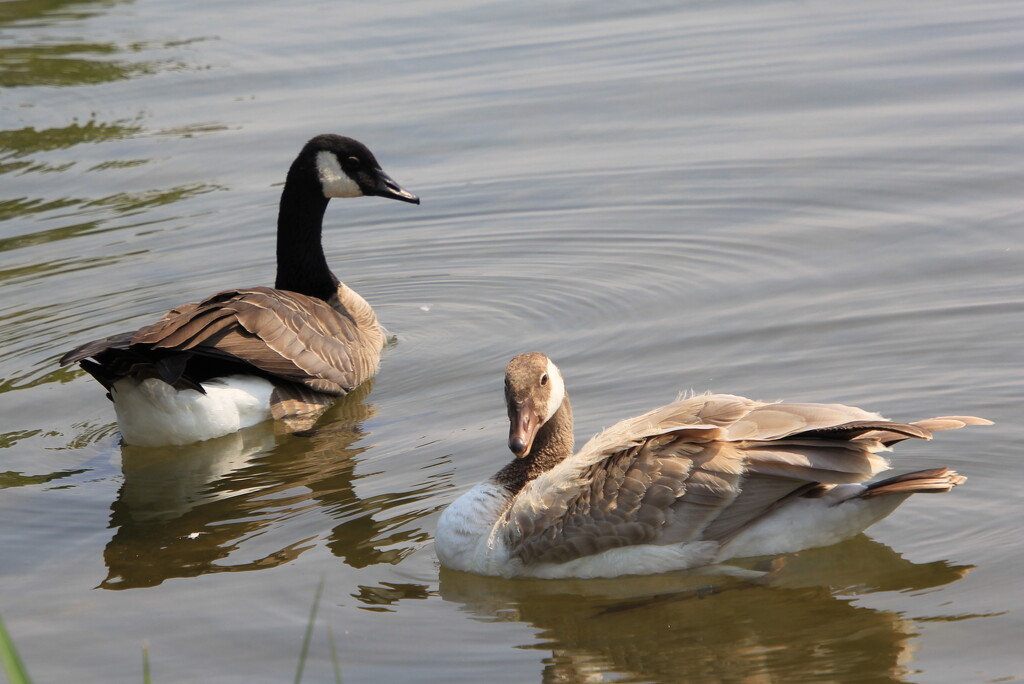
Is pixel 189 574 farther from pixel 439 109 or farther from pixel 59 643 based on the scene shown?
pixel 439 109

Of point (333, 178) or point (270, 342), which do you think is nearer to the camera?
point (270, 342)

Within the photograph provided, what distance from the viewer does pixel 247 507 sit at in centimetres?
779

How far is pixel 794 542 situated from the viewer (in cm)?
634

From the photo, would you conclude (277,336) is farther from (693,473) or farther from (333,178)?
(693,473)

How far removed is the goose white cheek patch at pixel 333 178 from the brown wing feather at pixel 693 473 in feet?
16.2

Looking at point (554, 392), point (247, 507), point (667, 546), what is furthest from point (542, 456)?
point (247, 507)

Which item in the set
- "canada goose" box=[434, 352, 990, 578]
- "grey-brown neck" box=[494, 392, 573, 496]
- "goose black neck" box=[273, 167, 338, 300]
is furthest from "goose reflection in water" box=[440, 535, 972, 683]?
"goose black neck" box=[273, 167, 338, 300]

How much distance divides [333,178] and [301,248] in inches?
25.2

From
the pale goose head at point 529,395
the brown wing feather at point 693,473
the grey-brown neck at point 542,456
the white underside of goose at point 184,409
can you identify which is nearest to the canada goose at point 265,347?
the white underside of goose at point 184,409

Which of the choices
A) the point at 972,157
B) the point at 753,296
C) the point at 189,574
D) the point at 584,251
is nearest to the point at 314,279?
the point at 584,251

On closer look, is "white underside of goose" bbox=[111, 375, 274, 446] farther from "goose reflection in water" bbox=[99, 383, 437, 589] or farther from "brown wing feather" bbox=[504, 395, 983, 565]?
"brown wing feather" bbox=[504, 395, 983, 565]

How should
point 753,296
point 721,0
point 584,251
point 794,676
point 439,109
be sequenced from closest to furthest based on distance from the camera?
point 794,676 → point 753,296 → point 584,251 → point 439,109 → point 721,0

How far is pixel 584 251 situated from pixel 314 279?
2.32 metres

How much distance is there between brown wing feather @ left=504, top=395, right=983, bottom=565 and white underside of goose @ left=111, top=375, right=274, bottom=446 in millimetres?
3096
